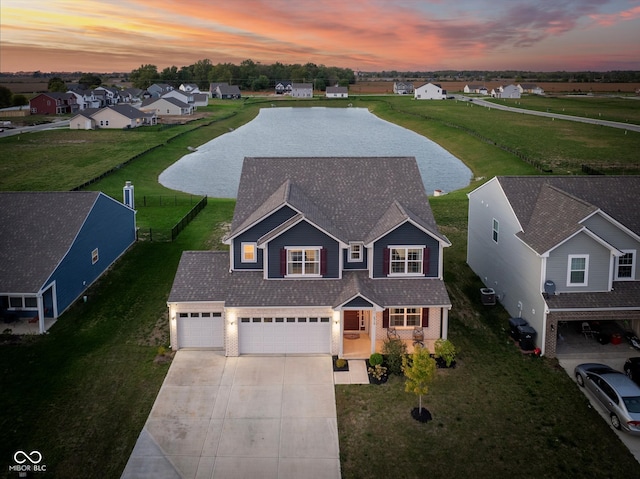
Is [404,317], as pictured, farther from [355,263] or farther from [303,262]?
[303,262]

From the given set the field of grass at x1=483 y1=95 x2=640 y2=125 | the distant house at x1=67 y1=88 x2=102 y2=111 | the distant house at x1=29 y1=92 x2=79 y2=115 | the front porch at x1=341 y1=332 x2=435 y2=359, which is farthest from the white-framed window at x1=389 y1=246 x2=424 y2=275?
the distant house at x1=67 y1=88 x2=102 y2=111

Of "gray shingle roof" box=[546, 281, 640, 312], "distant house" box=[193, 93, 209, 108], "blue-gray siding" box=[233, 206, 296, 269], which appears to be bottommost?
"gray shingle roof" box=[546, 281, 640, 312]

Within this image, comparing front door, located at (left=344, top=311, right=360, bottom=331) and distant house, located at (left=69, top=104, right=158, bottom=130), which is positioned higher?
distant house, located at (left=69, top=104, right=158, bottom=130)

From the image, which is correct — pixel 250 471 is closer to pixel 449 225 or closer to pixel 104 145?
pixel 449 225

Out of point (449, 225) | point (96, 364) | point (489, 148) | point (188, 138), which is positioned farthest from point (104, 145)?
point (96, 364)

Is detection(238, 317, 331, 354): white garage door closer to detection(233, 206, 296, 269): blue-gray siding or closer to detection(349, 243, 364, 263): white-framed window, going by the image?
detection(233, 206, 296, 269): blue-gray siding

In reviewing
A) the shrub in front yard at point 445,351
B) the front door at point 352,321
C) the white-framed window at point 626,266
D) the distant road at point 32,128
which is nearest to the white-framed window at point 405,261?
the front door at point 352,321

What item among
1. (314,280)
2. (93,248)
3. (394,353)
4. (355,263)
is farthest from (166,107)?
(394,353)

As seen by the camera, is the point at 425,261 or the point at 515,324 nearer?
the point at 425,261
